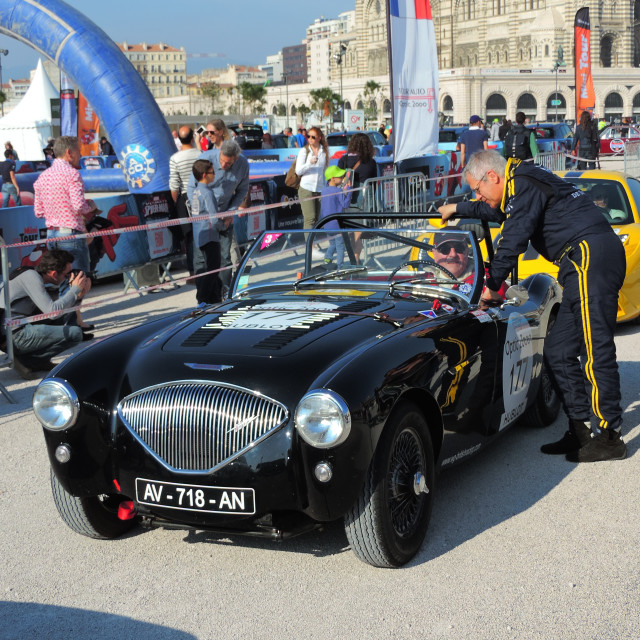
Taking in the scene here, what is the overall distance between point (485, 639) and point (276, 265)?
3.08 meters

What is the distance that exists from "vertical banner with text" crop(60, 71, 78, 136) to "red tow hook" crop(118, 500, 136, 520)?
24240mm

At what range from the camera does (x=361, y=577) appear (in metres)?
4.00

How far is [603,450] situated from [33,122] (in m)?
36.0

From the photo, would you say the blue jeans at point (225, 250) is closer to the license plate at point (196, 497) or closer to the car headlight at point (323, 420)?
the license plate at point (196, 497)

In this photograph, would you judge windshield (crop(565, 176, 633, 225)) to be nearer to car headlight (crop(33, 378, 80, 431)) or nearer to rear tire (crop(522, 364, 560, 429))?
rear tire (crop(522, 364, 560, 429))

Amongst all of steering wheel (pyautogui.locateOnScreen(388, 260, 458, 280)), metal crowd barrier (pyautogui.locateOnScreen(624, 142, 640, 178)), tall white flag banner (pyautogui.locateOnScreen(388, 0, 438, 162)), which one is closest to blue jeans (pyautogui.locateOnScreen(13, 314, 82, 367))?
steering wheel (pyautogui.locateOnScreen(388, 260, 458, 280))

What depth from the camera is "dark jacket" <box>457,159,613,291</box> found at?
536 centimetres

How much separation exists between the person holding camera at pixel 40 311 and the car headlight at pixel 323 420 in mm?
4794

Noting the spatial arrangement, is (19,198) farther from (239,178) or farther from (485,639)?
(485,639)

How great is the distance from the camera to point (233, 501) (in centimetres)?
379

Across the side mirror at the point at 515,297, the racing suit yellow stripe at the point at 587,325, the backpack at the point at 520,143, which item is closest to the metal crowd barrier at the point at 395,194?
the backpack at the point at 520,143

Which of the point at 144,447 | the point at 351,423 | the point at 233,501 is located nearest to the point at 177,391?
the point at 144,447

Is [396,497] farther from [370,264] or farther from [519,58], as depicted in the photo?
[519,58]

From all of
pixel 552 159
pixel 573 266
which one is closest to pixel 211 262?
pixel 573 266
